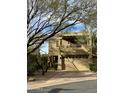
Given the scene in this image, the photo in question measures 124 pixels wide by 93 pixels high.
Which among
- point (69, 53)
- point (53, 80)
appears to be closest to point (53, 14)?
point (53, 80)

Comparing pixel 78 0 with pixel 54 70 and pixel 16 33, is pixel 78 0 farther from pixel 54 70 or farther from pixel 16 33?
pixel 54 70

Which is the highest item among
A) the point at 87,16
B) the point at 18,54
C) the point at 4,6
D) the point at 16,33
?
the point at 87,16

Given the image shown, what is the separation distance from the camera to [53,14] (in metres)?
12.9

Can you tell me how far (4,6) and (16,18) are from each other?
0.47ft

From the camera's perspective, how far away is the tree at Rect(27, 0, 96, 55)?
12.3m

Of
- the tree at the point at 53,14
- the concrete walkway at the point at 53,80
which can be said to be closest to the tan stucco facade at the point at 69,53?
the concrete walkway at the point at 53,80

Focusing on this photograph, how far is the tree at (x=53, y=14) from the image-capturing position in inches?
484

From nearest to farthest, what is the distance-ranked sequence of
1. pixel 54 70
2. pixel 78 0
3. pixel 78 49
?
1. pixel 78 0
2. pixel 54 70
3. pixel 78 49

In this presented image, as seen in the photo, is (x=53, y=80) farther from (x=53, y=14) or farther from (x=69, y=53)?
(x=69, y=53)

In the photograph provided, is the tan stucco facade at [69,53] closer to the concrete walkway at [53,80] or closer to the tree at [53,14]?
the concrete walkway at [53,80]

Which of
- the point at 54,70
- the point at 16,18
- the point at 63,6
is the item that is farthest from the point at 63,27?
the point at 16,18

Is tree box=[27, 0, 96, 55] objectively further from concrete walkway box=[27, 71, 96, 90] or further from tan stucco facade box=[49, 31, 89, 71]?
tan stucco facade box=[49, 31, 89, 71]
